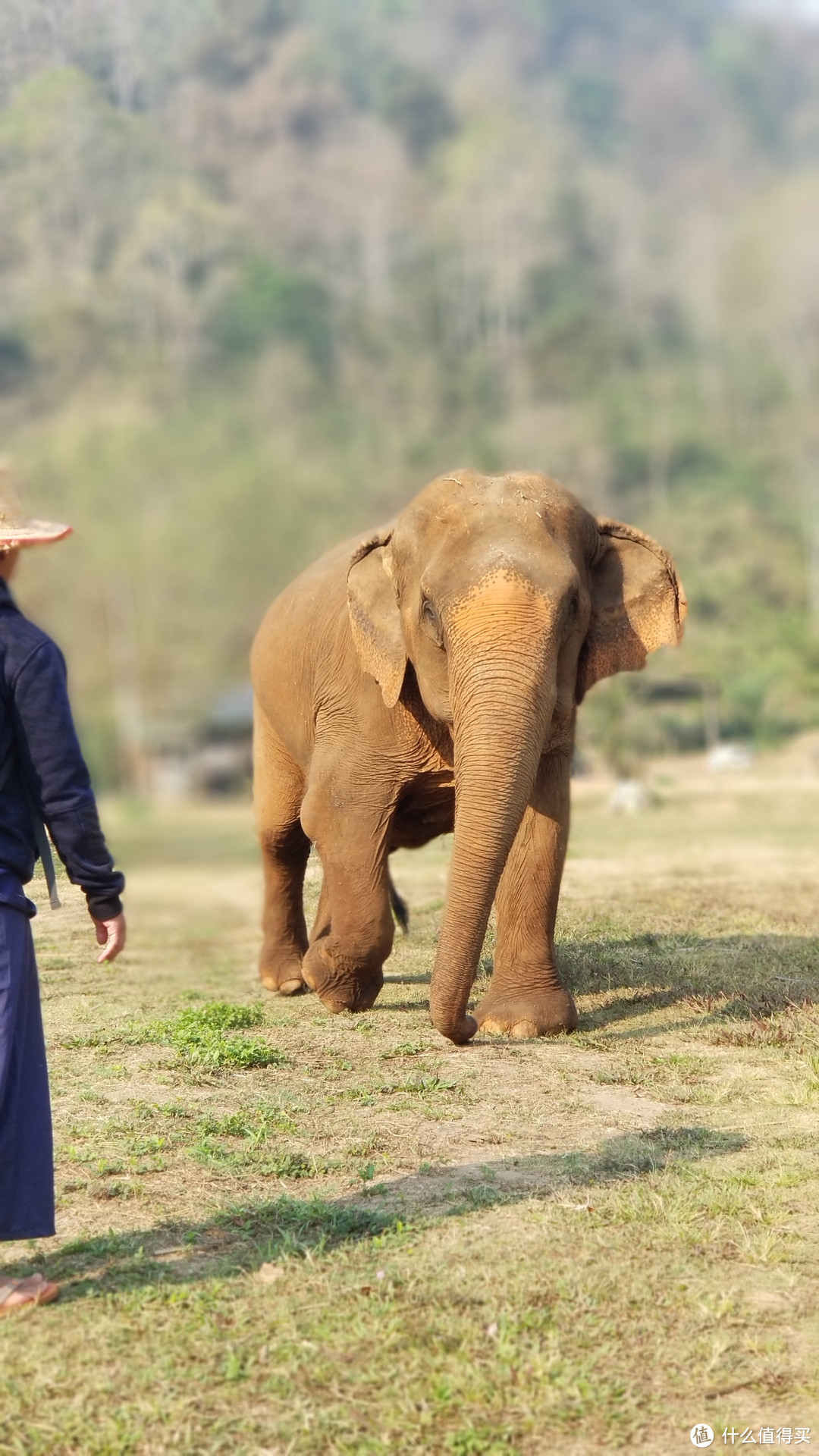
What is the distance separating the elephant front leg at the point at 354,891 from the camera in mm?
7945

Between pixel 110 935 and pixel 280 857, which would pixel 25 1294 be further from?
pixel 280 857

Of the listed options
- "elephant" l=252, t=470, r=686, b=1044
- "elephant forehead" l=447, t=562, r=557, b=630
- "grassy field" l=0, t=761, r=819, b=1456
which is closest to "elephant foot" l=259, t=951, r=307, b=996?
"grassy field" l=0, t=761, r=819, b=1456

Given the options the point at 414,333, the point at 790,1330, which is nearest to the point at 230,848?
the point at 790,1330

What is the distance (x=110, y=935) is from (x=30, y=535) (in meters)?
1.14

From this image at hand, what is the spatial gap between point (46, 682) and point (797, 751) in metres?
32.7

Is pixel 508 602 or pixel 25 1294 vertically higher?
pixel 508 602

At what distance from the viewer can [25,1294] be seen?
4453 millimetres

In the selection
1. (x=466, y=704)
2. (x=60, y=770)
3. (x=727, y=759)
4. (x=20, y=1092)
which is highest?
(x=60, y=770)

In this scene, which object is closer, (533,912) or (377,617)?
(377,617)

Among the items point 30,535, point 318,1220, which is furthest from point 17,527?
point 318,1220

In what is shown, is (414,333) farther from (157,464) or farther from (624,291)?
(157,464)

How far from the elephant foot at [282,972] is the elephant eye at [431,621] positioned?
309 cm

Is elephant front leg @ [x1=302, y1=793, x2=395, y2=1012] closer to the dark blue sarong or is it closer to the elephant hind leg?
the elephant hind leg

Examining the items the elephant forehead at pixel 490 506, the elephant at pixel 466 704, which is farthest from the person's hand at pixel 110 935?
the elephant forehead at pixel 490 506
